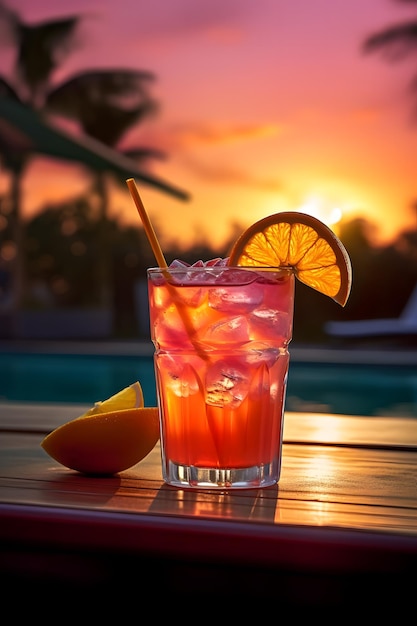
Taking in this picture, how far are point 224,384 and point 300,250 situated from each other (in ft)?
0.70

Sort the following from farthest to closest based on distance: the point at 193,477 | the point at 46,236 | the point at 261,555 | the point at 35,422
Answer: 1. the point at 46,236
2. the point at 35,422
3. the point at 193,477
4. the point at 261,555

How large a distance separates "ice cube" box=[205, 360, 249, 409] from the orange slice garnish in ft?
0.49

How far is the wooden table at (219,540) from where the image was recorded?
95 cm

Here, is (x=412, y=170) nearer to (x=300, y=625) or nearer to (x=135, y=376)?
(x=135, y=376)

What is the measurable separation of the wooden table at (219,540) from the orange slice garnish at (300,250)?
11.1 inches

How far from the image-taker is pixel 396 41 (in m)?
19.3

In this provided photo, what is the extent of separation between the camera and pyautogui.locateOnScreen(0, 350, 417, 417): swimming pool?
8.06 meters

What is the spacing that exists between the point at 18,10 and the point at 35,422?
19171 mm

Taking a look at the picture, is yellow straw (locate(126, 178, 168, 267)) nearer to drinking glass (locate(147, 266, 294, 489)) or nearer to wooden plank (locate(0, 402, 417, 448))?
drinking glass (locate(147, 266, 294, 489))

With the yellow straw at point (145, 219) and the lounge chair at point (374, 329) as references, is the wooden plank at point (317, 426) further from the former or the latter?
the lounge chair at point (374, 329)

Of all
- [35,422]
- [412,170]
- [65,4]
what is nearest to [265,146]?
[412,170]

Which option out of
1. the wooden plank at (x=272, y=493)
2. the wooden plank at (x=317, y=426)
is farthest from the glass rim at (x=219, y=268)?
the wooden plank at (x=317, y=426)

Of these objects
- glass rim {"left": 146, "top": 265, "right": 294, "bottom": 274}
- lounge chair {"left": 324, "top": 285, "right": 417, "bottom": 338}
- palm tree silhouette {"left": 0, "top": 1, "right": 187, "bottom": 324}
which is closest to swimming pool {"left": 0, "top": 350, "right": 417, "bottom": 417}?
lounge chair {"left": 324, "top": 285, "right": 417, "bottom": 338}

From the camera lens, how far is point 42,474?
1.30m
